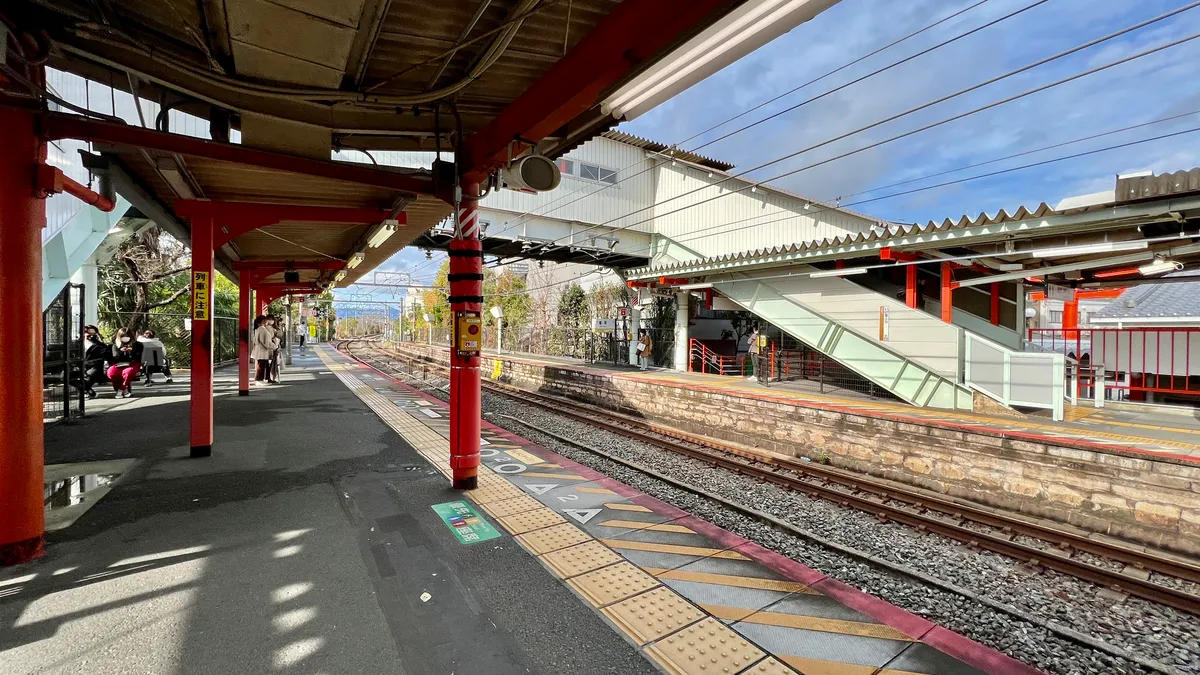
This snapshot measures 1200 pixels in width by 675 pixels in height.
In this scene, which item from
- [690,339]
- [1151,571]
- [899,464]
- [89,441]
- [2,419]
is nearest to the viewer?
[2,419]

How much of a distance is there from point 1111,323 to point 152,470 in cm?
1830

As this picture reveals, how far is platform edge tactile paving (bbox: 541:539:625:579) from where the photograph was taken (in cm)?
351

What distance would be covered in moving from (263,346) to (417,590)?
1383cm

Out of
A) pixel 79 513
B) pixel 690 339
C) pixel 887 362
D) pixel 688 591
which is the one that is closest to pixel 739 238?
pixel 690 339

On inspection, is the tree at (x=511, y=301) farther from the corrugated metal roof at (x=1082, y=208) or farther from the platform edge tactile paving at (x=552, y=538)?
the platform edge tactile paving at (x=552, y=538)

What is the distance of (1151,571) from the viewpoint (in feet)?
15.9

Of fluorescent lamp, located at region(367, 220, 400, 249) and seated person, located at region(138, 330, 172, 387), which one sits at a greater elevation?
fluorescent lamp, located at region(367, 220, 400, 249)

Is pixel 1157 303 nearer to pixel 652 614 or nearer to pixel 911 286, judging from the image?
pixel 911 286

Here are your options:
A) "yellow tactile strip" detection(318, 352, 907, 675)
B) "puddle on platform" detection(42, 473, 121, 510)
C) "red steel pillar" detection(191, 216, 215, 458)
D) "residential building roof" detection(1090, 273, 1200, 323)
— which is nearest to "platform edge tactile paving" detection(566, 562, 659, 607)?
"yellow tactile strip" detection(318, 352, 907, 675)

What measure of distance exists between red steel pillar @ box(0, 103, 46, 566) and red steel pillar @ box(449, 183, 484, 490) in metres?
A: 2.90

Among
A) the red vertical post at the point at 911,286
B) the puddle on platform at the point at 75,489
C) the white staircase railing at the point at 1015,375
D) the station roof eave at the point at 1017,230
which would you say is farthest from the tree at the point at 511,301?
the puddle on platform at the point at 75,489

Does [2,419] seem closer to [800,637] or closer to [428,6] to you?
[428,6]

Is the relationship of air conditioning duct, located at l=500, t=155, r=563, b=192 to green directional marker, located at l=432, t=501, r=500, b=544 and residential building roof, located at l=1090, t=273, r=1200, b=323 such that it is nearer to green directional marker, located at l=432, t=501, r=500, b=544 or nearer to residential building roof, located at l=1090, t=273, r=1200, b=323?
→ green directional marker, located at l=432, t=501, r=500, b=544

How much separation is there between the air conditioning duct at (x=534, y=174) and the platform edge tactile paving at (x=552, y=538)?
2.95m
